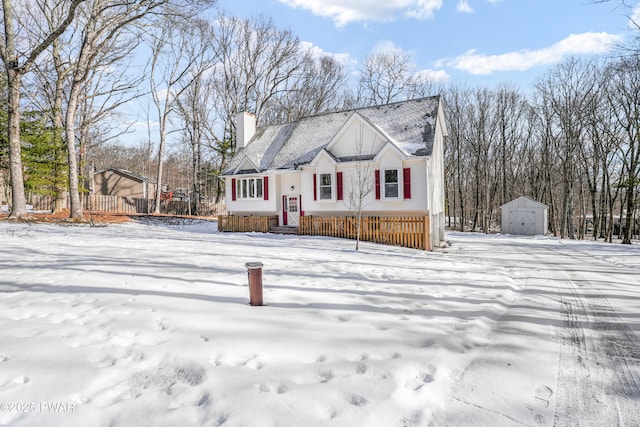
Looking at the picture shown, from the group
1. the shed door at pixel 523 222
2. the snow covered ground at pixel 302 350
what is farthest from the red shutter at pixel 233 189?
the shed door at pixel 523 222

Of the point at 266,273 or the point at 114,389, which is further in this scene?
the point at 266,273

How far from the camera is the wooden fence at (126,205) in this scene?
28531 millimetres

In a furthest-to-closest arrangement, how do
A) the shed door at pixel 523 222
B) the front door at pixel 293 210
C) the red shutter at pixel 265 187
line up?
1. the shed door at pixel 523 222
2. the red shutter at pixel 265 187
3. the front door at pixel 293 210

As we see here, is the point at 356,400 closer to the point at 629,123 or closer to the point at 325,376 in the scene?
the point at 325,376

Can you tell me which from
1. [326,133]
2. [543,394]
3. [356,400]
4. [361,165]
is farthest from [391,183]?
[356,400]

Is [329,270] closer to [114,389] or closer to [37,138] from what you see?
[114,389]

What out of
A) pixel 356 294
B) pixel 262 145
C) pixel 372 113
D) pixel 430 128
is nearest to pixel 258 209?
pixel 262 145

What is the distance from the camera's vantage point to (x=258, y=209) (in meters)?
19.3

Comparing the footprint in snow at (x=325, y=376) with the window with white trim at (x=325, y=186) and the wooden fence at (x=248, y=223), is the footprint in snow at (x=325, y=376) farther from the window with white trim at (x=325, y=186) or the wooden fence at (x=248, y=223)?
the wooden fence at (x=248, y=223)

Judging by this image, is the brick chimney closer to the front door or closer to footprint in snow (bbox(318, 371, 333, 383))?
the front door

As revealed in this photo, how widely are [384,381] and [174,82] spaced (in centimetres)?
3139

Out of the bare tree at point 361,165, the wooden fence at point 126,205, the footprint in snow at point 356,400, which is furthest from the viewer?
the wooden fence at point 126,205

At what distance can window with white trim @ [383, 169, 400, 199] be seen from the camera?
51.3 ft

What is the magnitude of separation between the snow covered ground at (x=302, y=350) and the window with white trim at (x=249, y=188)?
Result: 1291 cm
